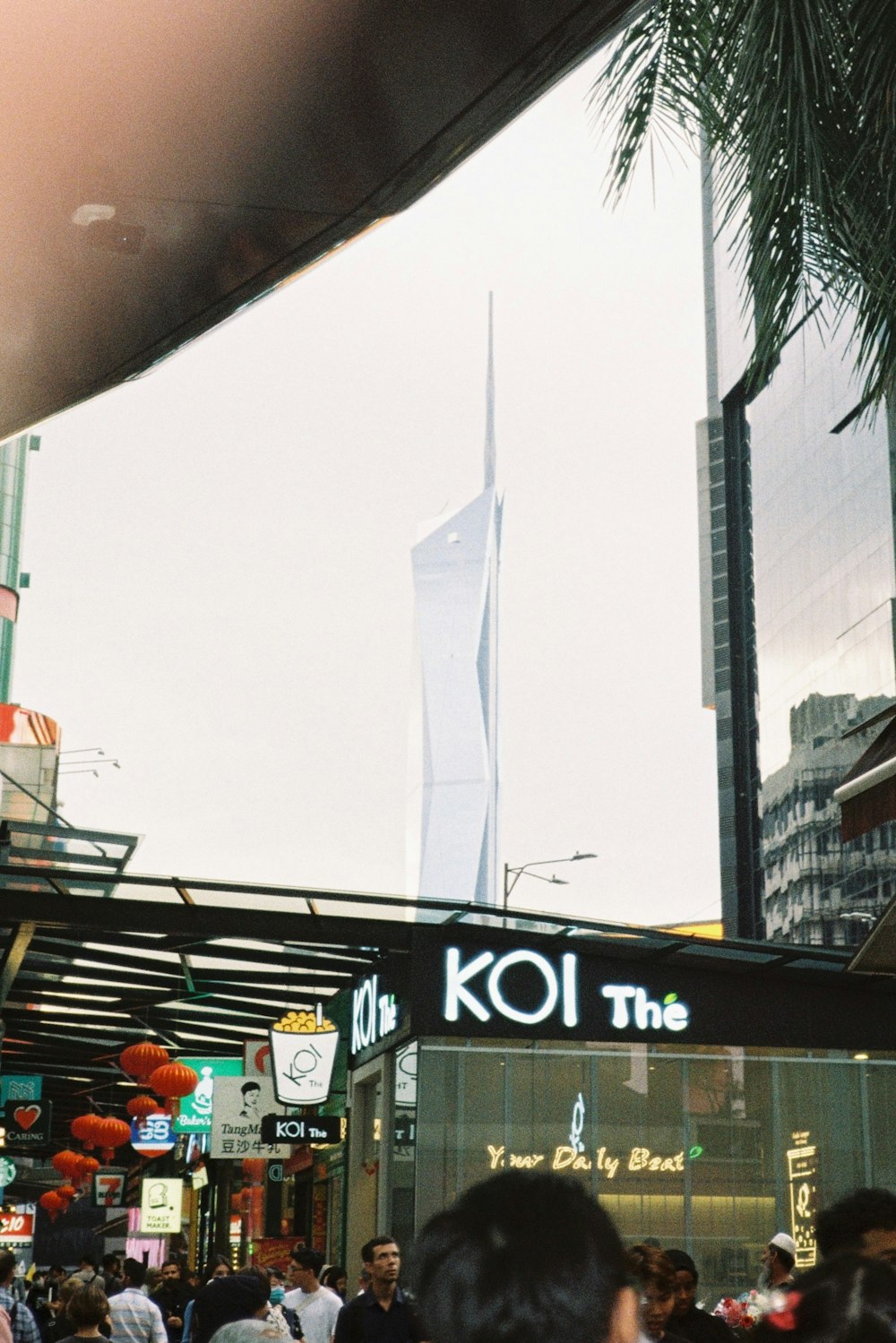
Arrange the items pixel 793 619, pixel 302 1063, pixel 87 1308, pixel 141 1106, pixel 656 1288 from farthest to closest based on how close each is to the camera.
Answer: pixel 793 619
pixel 141 1106
pixel 302 1063
pixel 87 1308
pixel 656 1288

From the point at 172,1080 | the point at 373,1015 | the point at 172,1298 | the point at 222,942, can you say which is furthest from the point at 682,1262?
the point at 172,1298

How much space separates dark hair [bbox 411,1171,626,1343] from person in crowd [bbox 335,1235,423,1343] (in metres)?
7.23

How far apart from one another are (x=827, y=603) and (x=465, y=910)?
4619 centimetres

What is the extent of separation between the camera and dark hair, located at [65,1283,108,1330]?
6902 millimetres

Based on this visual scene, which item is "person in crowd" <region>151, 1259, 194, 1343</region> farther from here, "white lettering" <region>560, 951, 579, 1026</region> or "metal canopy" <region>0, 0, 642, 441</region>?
"metal canopy" <region>0, 0, 642, 441</region>

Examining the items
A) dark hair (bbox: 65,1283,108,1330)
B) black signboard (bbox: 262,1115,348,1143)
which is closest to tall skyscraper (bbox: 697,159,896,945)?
black signboard (bbox: 262,1115,348,1143)

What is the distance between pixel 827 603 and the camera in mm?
Answer: 58344

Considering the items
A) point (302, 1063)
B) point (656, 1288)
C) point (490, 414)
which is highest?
point (490, 414)

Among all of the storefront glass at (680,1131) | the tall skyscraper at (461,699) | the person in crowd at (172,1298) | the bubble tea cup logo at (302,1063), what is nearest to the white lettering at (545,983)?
the storefront glass at (680,1131)

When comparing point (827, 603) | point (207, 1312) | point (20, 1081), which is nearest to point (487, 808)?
point (827, 603)

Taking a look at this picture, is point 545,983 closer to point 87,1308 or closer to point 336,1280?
point 336,1280

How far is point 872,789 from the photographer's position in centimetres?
513

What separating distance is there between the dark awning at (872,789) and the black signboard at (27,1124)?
79.6 ft

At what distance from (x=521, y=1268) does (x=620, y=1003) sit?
49.7 feet
